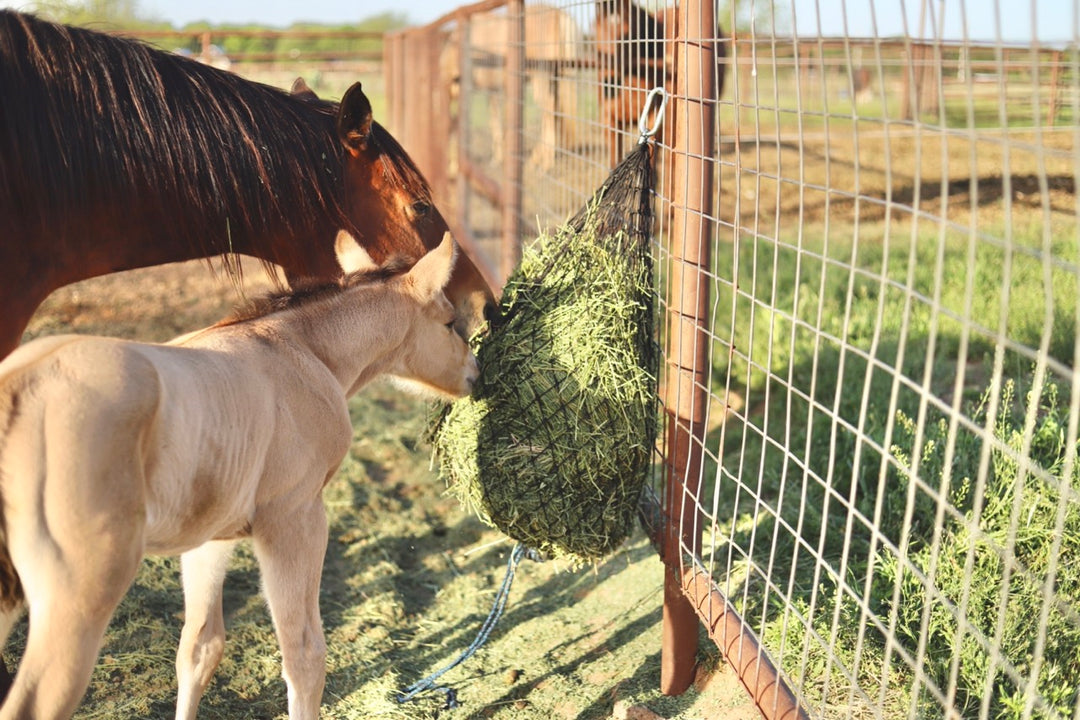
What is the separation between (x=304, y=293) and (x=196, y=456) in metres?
0.89

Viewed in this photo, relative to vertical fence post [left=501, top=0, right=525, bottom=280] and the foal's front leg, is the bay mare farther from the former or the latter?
vertical fence post [left=501, top=0, right=525, bottom=280]

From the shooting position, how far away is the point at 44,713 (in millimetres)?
2059

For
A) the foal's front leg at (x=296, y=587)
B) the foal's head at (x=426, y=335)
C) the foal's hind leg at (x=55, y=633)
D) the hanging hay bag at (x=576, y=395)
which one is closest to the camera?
the foal's hind leg at (x=55, y=633)

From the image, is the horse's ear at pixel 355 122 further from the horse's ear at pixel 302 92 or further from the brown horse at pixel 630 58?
the brown horse at pixel 630 58

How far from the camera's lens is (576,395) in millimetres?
3082

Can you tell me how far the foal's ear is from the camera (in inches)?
123

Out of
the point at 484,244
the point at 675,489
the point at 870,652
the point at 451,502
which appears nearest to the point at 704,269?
the point at 675,489

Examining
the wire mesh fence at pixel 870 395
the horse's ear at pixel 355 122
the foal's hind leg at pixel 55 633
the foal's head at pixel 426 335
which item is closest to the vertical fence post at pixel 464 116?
the wire mesh fence at pixel 870 395

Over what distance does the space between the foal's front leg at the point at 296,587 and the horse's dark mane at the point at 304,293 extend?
62cm

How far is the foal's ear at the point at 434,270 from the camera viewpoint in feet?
10.2

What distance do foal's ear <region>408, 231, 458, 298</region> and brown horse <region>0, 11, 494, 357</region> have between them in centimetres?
20

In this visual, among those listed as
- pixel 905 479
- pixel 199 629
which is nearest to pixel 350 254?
pixel 199 629

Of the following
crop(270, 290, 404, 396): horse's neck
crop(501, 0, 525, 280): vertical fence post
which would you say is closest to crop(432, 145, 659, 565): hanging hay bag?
crop(270, 290, 404, 396): horse's neck

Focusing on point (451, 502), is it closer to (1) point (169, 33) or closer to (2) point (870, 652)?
(2) point (870, 652)
